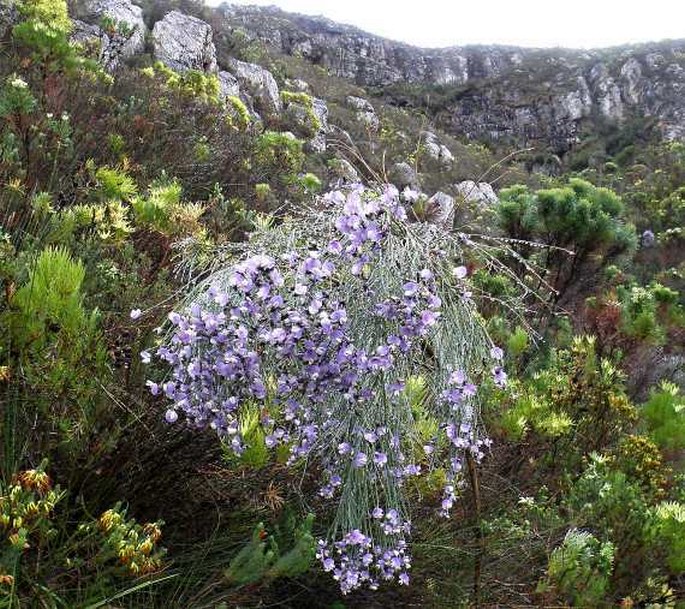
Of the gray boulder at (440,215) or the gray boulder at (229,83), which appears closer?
the gray boulder at (440,215)

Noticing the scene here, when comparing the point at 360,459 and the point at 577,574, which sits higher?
the point at 360,459

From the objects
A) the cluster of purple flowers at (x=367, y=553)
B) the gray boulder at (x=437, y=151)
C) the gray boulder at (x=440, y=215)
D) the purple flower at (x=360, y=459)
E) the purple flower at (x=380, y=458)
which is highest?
the gray boulder at (x=440, y=215)

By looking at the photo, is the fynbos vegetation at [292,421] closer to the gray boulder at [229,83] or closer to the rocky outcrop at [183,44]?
the rocky outcrop at [183,44]

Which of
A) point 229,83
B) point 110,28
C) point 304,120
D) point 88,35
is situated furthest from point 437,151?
point 110,28

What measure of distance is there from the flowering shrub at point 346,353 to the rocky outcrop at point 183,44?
9.84 m

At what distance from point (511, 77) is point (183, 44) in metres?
31.3

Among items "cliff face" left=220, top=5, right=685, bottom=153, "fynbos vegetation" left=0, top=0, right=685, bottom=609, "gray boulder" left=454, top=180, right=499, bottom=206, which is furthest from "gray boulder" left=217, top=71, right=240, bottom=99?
"cliff face" left=220, top=5, right=685, bottom=153

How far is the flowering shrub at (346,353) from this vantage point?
66.6 inches

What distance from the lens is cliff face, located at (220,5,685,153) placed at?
109 feet

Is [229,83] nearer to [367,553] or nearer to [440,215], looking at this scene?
[440,215]

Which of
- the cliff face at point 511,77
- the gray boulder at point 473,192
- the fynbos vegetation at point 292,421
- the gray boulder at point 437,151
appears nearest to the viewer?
the fynbos vegetation at point 292,421

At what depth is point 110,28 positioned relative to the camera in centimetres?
682

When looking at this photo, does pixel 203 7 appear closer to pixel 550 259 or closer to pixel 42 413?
pixel 550 259

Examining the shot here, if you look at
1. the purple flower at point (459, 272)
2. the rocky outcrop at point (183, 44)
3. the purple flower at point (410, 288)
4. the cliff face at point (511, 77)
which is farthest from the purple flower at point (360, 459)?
the cliff face at point (511, 77)
